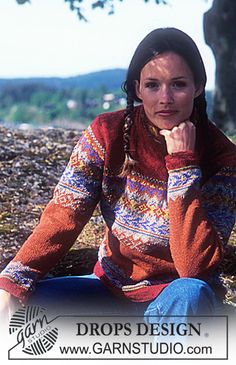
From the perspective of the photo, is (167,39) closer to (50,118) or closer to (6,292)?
(6,292)

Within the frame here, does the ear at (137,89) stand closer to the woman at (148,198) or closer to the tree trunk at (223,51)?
the woman at (148,198)

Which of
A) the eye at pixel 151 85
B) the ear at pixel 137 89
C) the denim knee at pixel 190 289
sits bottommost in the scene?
the denim knee at pixel 190 289

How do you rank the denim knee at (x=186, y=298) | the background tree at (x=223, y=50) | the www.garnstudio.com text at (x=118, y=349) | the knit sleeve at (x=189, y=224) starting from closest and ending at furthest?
the denim knee at (x=186, y=298) → the knit sleeve at (x=189, y=224) → the www.garnstudio.com text at (x=118, y=349) → the background tree at (x=223, y=50)

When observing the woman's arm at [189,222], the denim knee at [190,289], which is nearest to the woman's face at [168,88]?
the woman's arm at [189,222]

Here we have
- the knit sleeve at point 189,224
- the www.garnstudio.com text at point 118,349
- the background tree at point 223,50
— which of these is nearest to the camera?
the knit sleeve at point 189,224

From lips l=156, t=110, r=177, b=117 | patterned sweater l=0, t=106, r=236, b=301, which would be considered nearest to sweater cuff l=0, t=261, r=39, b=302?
patterned sweater l=0, t=106, r=236, b=301

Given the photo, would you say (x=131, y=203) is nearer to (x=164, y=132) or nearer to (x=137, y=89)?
(x=164, y=132)

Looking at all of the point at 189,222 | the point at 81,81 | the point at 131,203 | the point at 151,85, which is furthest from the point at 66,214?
the point at 81,81

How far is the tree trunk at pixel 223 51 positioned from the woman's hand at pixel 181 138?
15.7 ft

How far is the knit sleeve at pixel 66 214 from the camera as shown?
3123 mm

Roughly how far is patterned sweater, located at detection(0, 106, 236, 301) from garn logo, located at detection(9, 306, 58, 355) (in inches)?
4.0

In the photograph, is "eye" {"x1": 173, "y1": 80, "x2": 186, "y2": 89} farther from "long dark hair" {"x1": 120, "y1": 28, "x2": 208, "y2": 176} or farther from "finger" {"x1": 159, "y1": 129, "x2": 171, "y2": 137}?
"finger" {"x1": 159, "y1": 129, "x2": 171, "y2": 137}

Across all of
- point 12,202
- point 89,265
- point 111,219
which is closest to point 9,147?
point 12,202

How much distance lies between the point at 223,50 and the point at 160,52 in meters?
5.00
